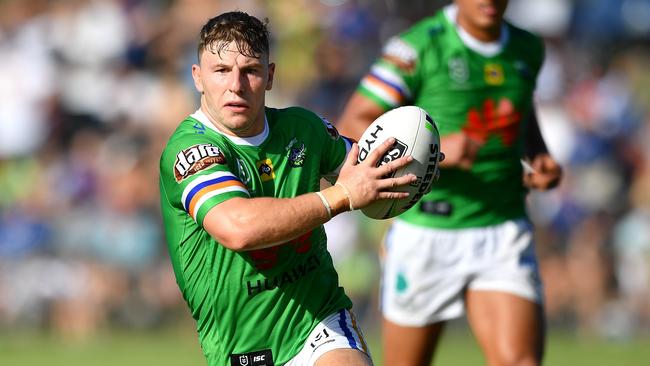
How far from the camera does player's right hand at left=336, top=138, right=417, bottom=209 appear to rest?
16.3 ft

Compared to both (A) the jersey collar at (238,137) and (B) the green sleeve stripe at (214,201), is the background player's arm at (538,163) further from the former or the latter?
(B) the green sleeve stripe at (214,201)

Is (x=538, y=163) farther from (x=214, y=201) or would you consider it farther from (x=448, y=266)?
(x=214, y=201)

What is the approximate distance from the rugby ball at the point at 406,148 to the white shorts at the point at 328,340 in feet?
1.90

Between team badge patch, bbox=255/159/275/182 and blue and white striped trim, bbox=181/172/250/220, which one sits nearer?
blue and white striped trim, bbox=181/172/250/220

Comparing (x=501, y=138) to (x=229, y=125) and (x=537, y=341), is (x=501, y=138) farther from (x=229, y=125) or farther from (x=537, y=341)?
(x=229, y=125)

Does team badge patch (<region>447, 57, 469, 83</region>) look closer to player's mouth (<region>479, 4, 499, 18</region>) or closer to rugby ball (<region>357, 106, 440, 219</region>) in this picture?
player's mouth (<region>479, 4, 499, 18</region>)

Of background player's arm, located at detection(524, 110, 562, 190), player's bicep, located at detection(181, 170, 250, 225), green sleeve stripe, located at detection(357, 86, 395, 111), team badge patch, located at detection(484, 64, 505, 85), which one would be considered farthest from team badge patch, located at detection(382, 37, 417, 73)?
player's bicep, located at detection(181, 170, 250, 225)

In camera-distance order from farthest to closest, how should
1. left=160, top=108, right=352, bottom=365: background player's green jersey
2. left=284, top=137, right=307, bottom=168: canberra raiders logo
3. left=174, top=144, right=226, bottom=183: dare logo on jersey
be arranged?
left=284, top=137, right=307, bottom=168: canberra raiders logo → left=160, top=108, right=352, bottom=365: background player's green jersey → left=174, top=144, right=226, bottom=183: dare logo on jersey

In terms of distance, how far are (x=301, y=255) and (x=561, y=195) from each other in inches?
382

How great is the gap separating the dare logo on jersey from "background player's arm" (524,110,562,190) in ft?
9.35

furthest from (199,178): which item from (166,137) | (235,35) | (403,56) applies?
(166,137)

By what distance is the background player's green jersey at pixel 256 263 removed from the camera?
5.40 m

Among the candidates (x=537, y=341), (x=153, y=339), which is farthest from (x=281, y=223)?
(x=153, y=339)

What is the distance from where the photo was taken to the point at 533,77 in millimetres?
7660
